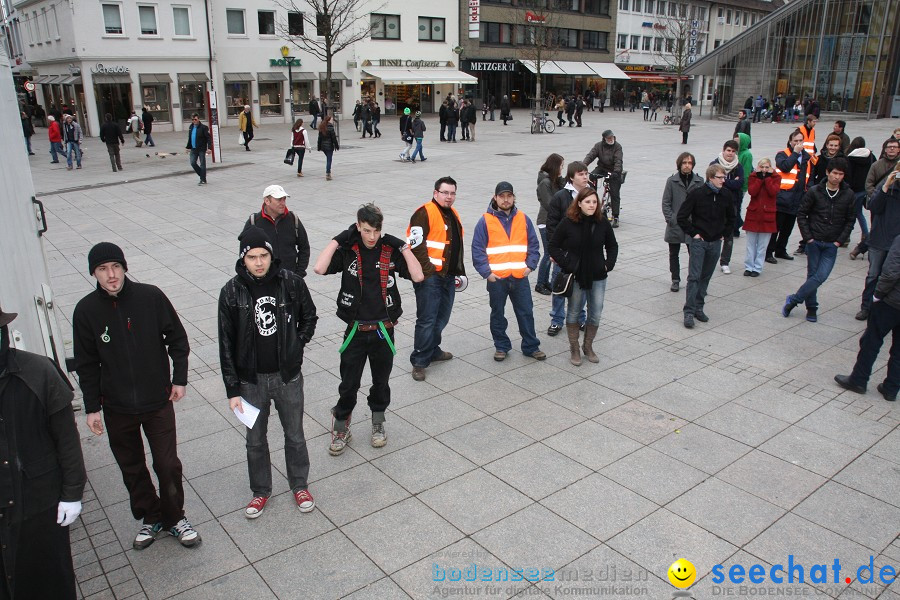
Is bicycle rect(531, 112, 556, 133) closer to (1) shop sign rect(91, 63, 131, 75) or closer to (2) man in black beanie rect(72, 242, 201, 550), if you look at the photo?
(1) shop sign rect(91, 63, 131, 75)

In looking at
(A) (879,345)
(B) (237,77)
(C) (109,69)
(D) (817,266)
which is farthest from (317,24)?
(A) (879,345)

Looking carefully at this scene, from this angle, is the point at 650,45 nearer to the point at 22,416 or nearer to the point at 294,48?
the point at 294,48

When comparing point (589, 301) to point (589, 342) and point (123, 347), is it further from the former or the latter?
point (123, 347)

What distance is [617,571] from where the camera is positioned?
4.08m

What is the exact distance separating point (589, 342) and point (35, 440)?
5167mm

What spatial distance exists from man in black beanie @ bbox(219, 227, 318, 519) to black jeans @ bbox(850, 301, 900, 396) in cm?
496

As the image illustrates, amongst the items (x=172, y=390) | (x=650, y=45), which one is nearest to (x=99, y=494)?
(x=172, y=390)

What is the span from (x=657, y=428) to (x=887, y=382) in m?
2.33

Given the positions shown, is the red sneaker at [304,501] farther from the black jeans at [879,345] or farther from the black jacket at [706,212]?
the black jacket at [706,212]

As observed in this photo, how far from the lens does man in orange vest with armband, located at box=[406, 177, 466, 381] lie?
6441 mm

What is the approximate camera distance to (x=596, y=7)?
61.7m

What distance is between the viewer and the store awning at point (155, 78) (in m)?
36.6

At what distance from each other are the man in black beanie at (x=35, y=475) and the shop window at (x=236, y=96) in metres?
40.3

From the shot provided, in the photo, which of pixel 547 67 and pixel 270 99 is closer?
pixel 270 99
